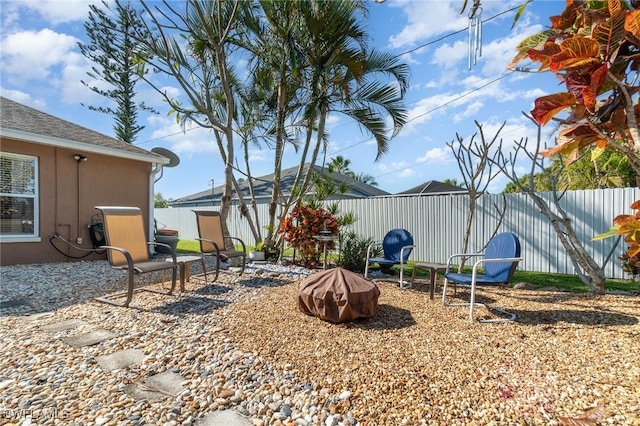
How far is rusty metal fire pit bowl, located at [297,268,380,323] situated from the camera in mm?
3375

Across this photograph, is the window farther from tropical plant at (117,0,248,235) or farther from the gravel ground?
the gravel ground

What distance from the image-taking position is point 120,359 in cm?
260

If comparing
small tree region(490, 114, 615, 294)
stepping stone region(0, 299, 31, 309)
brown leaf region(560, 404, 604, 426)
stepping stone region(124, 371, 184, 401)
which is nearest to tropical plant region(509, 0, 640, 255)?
brown leaf region(560, 404, 604, 426)

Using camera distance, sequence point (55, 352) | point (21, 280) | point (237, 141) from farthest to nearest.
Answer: point (237, 141), point (21, 280), point (55, 352)

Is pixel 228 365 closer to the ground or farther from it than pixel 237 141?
closer to the ground

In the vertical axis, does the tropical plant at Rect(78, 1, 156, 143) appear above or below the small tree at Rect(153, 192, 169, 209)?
above

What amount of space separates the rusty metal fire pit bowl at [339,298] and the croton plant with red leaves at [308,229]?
2.93m

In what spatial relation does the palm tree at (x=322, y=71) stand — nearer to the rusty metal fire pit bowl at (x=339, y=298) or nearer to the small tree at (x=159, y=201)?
the rusty metal fire pit bowl at (x=339, y=298)

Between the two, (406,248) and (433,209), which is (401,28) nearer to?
(433,209)

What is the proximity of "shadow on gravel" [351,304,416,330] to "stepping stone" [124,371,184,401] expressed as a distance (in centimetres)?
169

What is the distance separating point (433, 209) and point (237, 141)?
18.3ft

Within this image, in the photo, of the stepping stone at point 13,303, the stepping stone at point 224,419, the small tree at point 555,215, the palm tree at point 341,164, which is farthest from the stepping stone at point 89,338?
the palm tree at point 341,164

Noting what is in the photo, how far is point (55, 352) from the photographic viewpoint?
2719mm

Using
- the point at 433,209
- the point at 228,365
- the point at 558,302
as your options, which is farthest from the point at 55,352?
the point at 433,209
